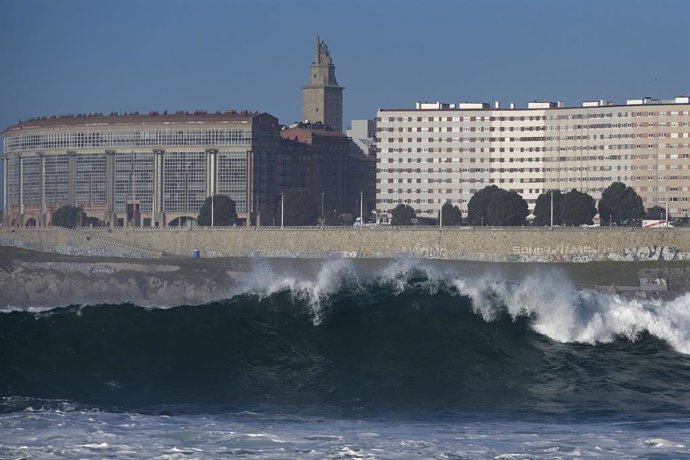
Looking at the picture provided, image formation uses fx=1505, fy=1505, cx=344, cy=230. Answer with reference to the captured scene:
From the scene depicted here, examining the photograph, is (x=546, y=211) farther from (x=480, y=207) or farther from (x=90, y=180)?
(x=90, y=180)

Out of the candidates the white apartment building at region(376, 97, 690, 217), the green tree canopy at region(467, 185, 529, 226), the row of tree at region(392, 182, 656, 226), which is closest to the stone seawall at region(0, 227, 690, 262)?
the green tree canopy at region(467, 185, 529, 226)

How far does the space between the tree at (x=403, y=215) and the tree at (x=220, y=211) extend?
14648mm

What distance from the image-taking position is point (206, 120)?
136625 mm

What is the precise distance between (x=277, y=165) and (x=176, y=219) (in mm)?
11536

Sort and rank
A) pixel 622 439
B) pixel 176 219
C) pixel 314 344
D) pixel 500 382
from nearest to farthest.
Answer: pixel 622 439 → pixel 500 382 → pixel 314 344 → pixel 176 219

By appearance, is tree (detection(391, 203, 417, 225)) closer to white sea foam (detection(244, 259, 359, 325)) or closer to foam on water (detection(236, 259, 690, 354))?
foam on water (detection(236, 259, 690, 354))

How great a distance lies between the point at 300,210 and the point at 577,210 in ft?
79.6

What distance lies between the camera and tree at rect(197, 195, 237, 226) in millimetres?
127500

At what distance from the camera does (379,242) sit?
108 metres

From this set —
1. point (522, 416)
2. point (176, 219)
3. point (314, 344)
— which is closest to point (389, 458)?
point (522, 416)

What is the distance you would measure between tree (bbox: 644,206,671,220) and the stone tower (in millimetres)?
51475

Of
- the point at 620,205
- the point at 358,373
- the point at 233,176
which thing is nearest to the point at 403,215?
the point at 233,176

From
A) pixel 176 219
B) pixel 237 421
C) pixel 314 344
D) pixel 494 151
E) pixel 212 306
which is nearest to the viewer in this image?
pixel 237 421

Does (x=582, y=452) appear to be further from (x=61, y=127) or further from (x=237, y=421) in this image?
(x=61, y=127)
